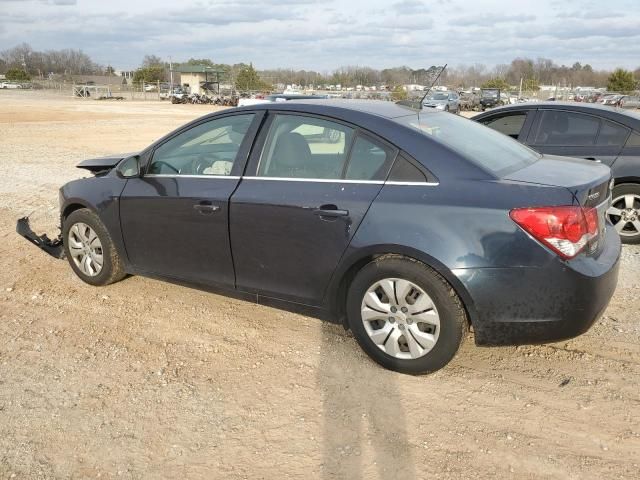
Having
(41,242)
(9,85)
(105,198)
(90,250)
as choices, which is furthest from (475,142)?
(9,85)

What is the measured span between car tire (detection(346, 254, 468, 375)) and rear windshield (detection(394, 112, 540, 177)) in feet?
2.49

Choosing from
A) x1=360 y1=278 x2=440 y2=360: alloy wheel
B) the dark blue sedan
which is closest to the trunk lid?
the dark blue sedan

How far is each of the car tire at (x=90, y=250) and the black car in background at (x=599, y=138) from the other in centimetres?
479

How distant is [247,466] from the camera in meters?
2.72

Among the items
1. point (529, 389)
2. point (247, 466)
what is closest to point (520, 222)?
point (529, 389)

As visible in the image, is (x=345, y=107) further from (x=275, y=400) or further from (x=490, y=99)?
(x=490, y=99)

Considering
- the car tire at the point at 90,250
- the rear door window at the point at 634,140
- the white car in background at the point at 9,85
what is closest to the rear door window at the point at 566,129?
the rear door window at the point at 634,140

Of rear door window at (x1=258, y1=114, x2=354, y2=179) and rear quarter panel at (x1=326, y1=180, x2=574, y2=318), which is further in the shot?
rear door window at (x1=258, y1=114, x2=354, y2=179)

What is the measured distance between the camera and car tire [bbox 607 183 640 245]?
6.14 metres

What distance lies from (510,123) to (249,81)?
63043 millimetres

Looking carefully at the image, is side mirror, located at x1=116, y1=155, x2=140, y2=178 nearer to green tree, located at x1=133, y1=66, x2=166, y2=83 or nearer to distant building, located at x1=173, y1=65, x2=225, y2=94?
distant building, located at x1=173, y1=65, x2=225, y2=94

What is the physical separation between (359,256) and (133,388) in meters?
1.57

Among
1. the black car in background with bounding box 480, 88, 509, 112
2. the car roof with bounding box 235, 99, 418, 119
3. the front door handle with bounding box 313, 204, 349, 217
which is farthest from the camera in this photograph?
the black car in background with bounding box 480, 88, 509, 112

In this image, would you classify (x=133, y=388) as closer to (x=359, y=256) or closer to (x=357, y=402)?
(x=357, y=402)
